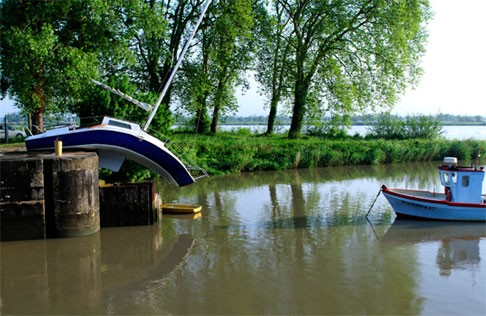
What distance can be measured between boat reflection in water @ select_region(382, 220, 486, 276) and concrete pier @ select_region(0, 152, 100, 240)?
29.1 feet

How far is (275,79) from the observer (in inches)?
1527

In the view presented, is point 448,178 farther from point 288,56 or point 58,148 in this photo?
point 288,56

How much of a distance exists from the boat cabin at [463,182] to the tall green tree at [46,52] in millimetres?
15061

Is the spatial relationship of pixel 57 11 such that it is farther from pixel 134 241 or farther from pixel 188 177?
pixel 134 241

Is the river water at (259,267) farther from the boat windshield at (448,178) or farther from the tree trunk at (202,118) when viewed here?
the tree trunk at (202,118)

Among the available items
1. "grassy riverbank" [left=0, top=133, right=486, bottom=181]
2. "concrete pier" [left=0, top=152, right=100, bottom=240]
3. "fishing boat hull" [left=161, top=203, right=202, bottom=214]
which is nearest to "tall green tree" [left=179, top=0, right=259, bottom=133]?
Result: "grassy riverbank" [left=0, top=133, right=486, bottom=181]

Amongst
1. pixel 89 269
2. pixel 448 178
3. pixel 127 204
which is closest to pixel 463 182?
pixel 448 178

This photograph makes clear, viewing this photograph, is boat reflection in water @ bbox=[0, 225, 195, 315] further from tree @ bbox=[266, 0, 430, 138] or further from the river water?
tree @ bbox=[266, 0, 430, 138]

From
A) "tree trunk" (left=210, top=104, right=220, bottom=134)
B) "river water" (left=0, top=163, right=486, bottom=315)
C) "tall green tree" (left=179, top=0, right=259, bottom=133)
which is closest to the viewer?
"river water" (left=0, top=163, right=486, bottom=315)

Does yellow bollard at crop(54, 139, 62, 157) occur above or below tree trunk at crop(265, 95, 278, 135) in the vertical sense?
below

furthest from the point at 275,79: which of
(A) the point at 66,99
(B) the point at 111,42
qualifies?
(A) the point at 66,99

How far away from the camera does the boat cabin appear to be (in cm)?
1644

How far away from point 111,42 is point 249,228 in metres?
14.1

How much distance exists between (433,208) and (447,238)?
1.90 metres
